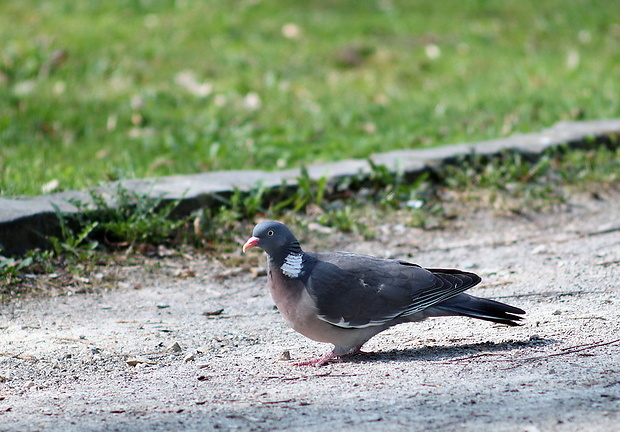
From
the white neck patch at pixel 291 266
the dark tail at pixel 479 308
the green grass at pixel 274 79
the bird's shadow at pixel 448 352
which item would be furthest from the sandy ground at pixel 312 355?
the green grass at pixel 274 79

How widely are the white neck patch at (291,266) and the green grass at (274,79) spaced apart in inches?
96.6

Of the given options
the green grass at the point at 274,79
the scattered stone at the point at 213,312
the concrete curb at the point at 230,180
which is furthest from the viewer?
the green grass at the point at 274,79

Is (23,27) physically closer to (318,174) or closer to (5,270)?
(318,174)

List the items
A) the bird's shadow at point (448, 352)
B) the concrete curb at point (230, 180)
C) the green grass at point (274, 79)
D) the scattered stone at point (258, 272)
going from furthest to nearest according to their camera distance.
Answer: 1. the green grass at point (274, 79)
2. the scattered stone at point (258, 272)
3. the concrete curb at point (230, 180)
4. the bird's shadow at point (448, 352)

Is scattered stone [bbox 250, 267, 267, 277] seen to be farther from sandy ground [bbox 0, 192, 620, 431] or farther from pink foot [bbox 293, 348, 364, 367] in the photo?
pink foot [bbox 293, 348, 364, 367]

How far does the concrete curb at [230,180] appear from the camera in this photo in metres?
4.70

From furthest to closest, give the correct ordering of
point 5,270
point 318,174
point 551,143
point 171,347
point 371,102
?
point 371,102 → point 551,143 → point 318,174 → point 5,270 → point 171,347

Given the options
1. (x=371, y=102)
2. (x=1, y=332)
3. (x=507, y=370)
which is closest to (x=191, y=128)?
(x=371, y=102)

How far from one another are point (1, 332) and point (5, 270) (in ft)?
2.19

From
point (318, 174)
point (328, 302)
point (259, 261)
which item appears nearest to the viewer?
point (328, 302)

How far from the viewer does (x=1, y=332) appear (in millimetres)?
3855

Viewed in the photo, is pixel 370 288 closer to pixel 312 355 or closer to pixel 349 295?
pixel 349 295

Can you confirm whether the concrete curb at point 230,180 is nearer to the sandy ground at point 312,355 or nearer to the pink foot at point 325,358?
the sandy ground at point 312,355

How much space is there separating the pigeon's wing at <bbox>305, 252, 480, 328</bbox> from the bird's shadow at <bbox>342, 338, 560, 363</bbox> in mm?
166
